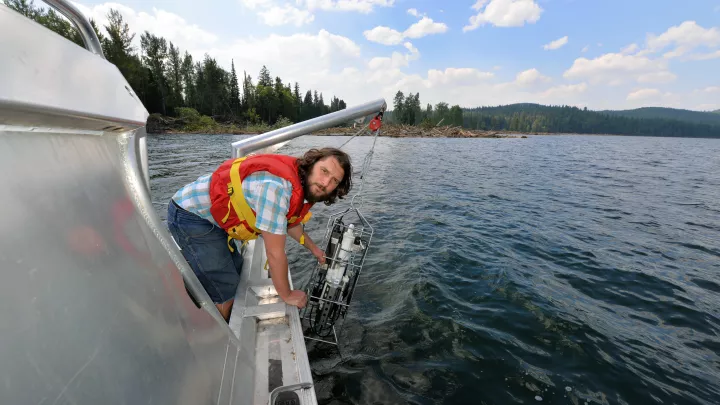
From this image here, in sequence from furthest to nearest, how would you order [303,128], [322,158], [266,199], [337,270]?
[303,128] → [337,270] → [322,158] → [266,199]

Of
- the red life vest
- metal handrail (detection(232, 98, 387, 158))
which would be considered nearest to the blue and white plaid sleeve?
the red life vest

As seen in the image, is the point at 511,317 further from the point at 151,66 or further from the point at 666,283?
the point at 151,66

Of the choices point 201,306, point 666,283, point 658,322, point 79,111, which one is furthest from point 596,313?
point 79,111

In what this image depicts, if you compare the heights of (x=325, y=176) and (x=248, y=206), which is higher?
(x=325, y=176)

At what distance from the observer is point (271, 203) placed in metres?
2.31

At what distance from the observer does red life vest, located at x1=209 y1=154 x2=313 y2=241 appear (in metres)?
2.52

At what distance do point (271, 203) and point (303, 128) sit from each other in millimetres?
1762

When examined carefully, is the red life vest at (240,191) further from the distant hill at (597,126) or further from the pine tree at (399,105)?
the distant hill at (597,126)

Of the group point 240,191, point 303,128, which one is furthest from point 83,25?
point 303,128

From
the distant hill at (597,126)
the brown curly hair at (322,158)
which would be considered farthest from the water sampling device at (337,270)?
the distant hill at (597,126)

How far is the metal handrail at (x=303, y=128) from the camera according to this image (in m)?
3.81

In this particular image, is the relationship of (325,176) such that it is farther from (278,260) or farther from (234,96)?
(234,96)

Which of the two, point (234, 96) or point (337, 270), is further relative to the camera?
point (234, 96)

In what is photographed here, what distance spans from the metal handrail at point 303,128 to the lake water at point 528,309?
253 cm
